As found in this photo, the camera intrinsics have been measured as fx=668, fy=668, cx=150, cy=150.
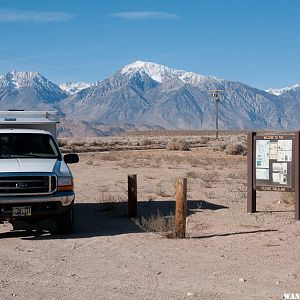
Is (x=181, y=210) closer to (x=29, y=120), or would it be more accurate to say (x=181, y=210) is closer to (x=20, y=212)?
(x=20, y=212)

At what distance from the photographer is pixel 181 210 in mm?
11992

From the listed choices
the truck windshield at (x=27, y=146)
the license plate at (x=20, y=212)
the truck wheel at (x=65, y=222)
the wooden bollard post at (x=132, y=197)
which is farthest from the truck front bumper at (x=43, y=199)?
the wooden bollard post at (x=132, y=197)

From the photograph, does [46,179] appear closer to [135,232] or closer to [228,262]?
[135,232]

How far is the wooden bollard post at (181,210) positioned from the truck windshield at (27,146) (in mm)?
2941

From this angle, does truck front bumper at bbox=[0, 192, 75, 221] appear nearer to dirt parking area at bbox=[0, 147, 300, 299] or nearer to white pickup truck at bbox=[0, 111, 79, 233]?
white pickup truck at bbox=[0, 111, 79, 233]

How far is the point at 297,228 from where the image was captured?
13.1 meters

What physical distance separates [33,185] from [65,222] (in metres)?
1.08

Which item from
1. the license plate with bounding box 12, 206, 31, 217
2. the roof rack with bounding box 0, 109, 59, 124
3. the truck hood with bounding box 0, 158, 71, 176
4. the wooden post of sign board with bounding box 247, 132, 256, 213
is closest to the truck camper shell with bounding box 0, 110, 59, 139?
the roof rack with bounding box 0, 109, 59, 124

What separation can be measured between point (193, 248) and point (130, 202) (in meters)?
4.19

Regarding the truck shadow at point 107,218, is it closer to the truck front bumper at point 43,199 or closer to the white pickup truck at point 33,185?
the white pickup truck at point 33,185

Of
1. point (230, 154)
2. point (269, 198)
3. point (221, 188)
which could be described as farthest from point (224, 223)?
point (230, 154)

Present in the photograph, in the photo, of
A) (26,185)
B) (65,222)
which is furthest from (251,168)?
(26,185)

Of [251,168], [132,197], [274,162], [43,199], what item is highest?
[274,162]

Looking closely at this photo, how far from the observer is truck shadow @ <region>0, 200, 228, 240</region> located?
12906mm
